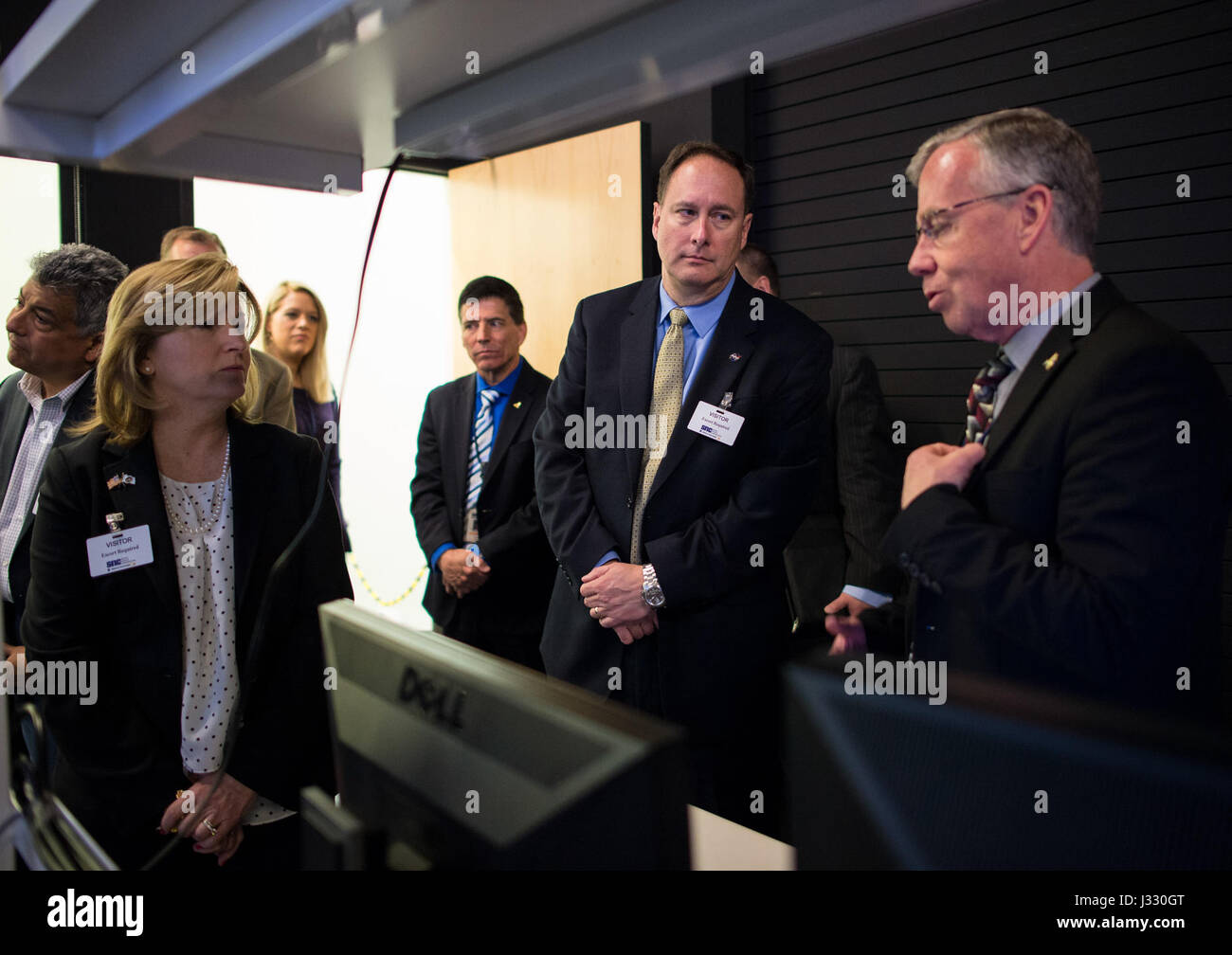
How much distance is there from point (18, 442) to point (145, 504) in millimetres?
683

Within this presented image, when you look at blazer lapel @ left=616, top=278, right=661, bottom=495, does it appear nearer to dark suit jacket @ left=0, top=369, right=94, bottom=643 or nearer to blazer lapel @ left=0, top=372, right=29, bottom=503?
dark suit jacket @ left=0, top=369, right=94, bottom=643

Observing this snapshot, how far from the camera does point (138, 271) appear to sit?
5.09 feet

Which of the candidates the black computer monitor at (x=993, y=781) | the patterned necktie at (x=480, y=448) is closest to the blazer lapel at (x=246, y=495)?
the black computer monitor at (x=993, y=781)

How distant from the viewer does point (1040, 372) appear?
1167 millimetres

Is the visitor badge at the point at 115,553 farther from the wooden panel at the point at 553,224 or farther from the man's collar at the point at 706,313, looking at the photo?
the wooden panel at the point at 553,224

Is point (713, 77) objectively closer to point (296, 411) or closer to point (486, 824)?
point (296, 411)

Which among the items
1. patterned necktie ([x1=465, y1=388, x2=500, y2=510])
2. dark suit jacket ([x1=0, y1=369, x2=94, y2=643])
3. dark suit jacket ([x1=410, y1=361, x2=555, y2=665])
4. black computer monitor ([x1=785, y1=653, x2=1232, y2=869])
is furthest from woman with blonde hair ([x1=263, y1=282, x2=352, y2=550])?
black computer monitor ([x1=785, y1=653, x2=1232, y2=869])

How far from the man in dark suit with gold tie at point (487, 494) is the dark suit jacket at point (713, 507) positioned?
0.93 meters

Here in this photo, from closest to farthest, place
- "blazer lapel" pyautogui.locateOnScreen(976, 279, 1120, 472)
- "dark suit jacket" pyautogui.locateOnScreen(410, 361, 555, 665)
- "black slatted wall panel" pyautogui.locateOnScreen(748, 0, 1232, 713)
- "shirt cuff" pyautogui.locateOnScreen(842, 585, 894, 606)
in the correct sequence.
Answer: "blazer lapel" pyautogui.locateOnScreen(976, 279, 1120, 472) → "shirt cuff" pyautogui.locateOnScreen(842, 585, 894, 606) → "black slatted wall panel" pyautogui.locateOnScreen(748, 0, 1232, 713) → "dark suit jacket" pyautogui.locateOnScreen(410, 361, 555, 665)

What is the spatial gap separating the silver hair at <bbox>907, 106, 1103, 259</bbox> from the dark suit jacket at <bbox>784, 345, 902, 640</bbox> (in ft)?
3.86

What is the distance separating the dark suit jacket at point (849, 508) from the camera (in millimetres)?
2355

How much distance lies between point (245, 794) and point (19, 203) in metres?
3.34

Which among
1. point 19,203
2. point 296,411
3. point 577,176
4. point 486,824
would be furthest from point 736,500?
point 19,203

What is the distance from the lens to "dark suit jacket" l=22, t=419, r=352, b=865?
1451 millimetres
